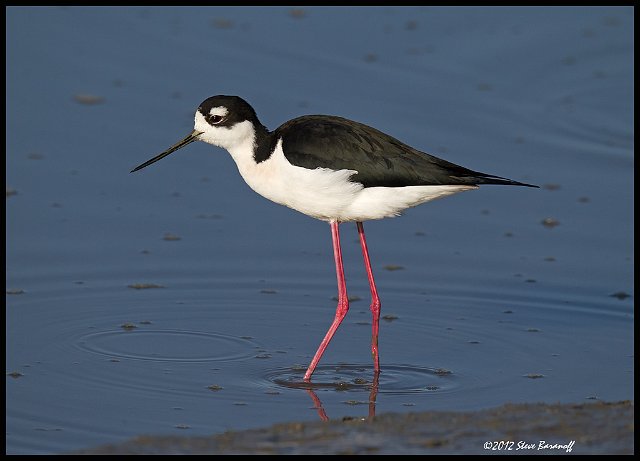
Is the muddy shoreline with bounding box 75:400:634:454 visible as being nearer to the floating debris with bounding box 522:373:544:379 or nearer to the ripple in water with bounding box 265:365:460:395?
the ripple in water with bounding box 265:365:460:395

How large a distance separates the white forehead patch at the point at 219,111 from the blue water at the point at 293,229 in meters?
1.23

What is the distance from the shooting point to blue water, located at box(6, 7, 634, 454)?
6.55m

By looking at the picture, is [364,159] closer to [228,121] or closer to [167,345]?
[228,121]

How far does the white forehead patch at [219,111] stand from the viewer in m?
6.93

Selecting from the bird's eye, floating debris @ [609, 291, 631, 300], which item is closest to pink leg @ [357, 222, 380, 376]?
the bird's eye

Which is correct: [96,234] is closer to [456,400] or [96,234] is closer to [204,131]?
[204,131]

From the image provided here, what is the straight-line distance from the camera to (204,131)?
702 centimetres

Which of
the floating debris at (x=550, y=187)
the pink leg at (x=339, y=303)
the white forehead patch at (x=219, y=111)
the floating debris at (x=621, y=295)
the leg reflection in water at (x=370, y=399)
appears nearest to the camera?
the leg reflection in water at (x=370, y=399)

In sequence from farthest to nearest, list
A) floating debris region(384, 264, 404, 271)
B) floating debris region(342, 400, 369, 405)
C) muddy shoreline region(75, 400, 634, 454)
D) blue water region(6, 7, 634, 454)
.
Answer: floating debris region(384, 264, 404, 271) → blue water region(6, 7, 634, 454) → floating debris region(342, 400, 369, 405) → muddy shoreline region(75, 400, 634, 454)

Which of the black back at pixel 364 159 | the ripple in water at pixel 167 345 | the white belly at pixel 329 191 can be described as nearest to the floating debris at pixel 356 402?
the ripple in water at pixel 167 345

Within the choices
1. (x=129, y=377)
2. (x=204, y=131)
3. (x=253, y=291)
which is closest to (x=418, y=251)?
(x=253, y=291)

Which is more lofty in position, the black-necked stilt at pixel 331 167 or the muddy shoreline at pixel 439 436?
the black-necked stilt at pixel 331 167

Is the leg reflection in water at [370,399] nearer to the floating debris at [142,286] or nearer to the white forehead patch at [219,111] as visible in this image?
the white forehead patch at [219,111]

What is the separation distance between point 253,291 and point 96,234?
1.33m
